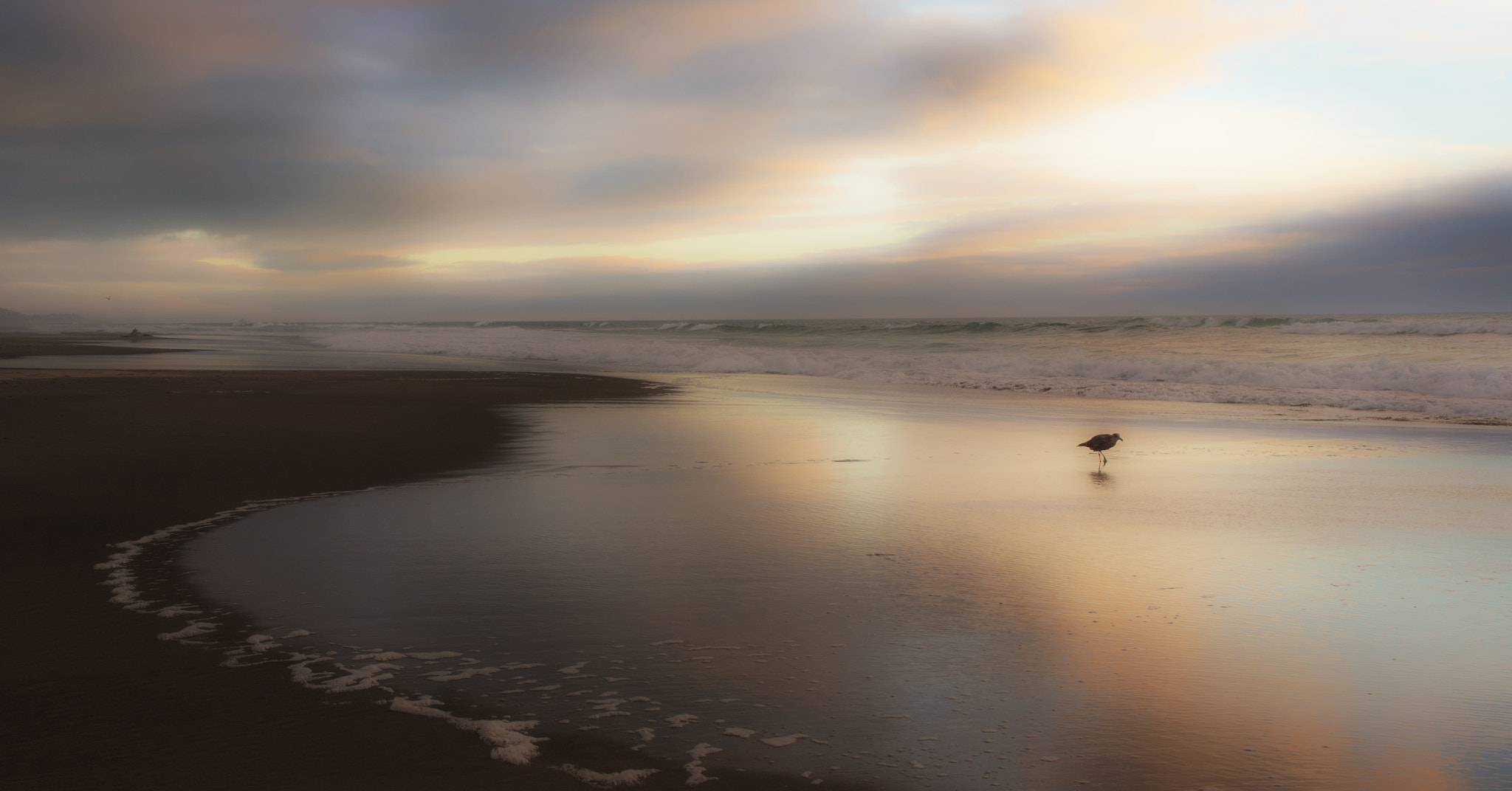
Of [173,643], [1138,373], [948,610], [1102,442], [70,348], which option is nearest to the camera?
[173,643]

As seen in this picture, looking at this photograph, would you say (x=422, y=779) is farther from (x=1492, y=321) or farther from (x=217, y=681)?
(x=1492, y=321)

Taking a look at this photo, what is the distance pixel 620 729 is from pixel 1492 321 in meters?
60.6

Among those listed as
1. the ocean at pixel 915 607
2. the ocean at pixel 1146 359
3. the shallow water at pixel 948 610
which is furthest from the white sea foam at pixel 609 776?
the ocean at pixel 1146 359

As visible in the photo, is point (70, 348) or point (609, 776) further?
point (70, 348)

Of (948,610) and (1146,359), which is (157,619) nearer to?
(948,610)

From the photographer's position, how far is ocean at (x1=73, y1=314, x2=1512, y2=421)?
18.9 meters

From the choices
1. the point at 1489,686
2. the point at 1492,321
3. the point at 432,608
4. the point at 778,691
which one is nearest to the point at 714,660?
the point at 778,691

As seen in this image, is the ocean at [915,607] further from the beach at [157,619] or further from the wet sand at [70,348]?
the wet sand at [70,348]

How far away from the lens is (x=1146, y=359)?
85.5 feet

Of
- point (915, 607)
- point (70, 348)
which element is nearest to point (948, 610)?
point (915, 607)

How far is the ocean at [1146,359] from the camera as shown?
18.9 meters

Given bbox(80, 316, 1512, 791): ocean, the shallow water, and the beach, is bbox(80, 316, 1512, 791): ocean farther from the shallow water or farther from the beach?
the beach

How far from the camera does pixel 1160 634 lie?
13.6ft

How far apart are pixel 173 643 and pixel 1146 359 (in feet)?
86.5
